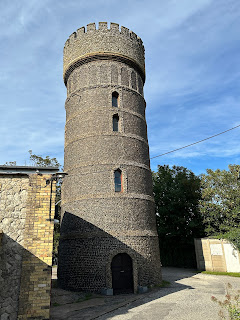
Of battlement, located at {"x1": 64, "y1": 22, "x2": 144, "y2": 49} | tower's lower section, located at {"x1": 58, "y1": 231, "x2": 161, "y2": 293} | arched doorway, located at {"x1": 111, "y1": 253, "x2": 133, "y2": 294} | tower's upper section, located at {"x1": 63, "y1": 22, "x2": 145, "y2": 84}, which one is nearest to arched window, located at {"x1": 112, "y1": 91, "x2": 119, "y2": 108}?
tower's upper section, located at {"x1": 63, "y1": 22, "x2": 145, "y2": 84}

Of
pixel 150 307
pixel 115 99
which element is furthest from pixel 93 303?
pixel 115 99

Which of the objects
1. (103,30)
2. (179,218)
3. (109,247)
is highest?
(103,30)

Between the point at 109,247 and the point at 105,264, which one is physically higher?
the point at 109,247

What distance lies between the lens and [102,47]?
16.4 m

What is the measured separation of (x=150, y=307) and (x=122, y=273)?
3.24m

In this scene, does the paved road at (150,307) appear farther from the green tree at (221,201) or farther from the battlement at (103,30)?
the battlement at (103,30)

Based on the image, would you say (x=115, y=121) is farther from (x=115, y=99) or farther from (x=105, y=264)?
(x=105, y=264)

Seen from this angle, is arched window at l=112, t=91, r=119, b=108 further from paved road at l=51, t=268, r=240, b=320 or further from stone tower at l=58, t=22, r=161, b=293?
paved road at l=51, t=268, r=240, b=320

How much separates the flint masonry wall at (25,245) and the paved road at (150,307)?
2.33 meters

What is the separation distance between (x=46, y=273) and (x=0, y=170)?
3541 mm

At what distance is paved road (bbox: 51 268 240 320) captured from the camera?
8.42m

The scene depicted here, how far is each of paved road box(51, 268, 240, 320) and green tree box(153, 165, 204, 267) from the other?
38.2 ft

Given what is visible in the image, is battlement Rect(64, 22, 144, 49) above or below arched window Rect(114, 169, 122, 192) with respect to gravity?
above

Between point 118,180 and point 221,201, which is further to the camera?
point 221,201
